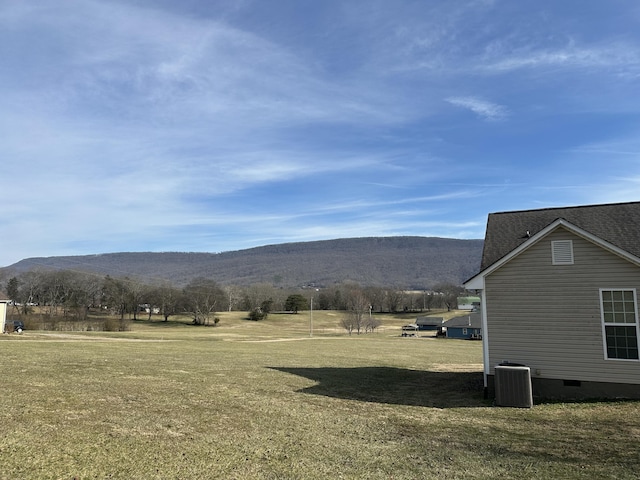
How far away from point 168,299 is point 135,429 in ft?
313

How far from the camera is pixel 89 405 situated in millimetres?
10289

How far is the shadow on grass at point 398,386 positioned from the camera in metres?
13.6

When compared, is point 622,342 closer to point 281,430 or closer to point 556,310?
point 556,310

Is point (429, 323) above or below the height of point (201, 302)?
below

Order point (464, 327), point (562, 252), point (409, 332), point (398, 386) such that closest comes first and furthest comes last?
point (562, 252) < point (398, 386) < point (464, 327) < point (409, 332)

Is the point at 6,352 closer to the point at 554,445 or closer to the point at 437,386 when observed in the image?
the point at 437,386

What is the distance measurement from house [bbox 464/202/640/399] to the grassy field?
1.10 meters

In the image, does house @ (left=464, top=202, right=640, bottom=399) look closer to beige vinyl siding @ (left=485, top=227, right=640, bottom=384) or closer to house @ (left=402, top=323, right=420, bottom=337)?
beige vinyl siding @ (left=485, top=227, right=640, bottom=384)

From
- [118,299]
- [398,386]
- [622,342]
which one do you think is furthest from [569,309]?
[118,299]

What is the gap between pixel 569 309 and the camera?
13.6m

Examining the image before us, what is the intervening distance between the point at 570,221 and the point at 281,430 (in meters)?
12.5

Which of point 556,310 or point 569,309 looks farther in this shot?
point 556,310


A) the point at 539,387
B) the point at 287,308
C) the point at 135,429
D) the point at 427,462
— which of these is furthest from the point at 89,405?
the point at 287,308

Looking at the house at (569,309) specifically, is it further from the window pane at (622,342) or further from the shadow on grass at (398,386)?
the shadow on grass at (398,386)
